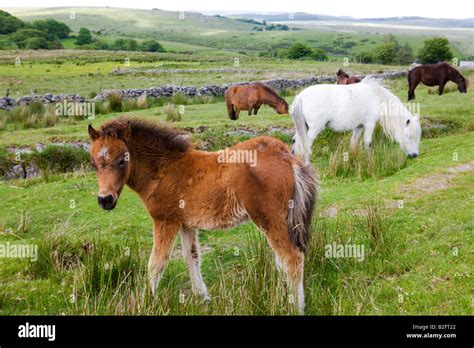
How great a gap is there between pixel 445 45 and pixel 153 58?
139ft

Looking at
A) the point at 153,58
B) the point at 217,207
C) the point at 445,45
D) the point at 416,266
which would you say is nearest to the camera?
the point at 217,207

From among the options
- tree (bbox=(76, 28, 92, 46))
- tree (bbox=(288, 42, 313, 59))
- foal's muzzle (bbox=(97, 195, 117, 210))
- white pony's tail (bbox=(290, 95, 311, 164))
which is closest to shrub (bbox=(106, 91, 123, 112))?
white pony's tail (bbox=(290, 95, 311, 164))

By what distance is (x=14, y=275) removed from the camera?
607 centimetres

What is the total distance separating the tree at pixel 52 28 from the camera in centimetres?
8419

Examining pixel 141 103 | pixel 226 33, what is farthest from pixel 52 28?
pixel 141 103

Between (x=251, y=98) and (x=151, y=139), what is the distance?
1346cm

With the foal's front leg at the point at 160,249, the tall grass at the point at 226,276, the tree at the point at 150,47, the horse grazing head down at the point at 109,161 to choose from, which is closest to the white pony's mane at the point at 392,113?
the tall grass at the point at 226,276

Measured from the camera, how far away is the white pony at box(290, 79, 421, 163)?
1080cm

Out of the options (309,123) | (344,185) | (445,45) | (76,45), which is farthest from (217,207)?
(76,45)

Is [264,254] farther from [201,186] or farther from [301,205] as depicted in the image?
[201,186]

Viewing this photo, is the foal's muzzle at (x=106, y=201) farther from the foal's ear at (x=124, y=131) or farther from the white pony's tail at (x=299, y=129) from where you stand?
the white pony's tail at (x=299, y=129)
